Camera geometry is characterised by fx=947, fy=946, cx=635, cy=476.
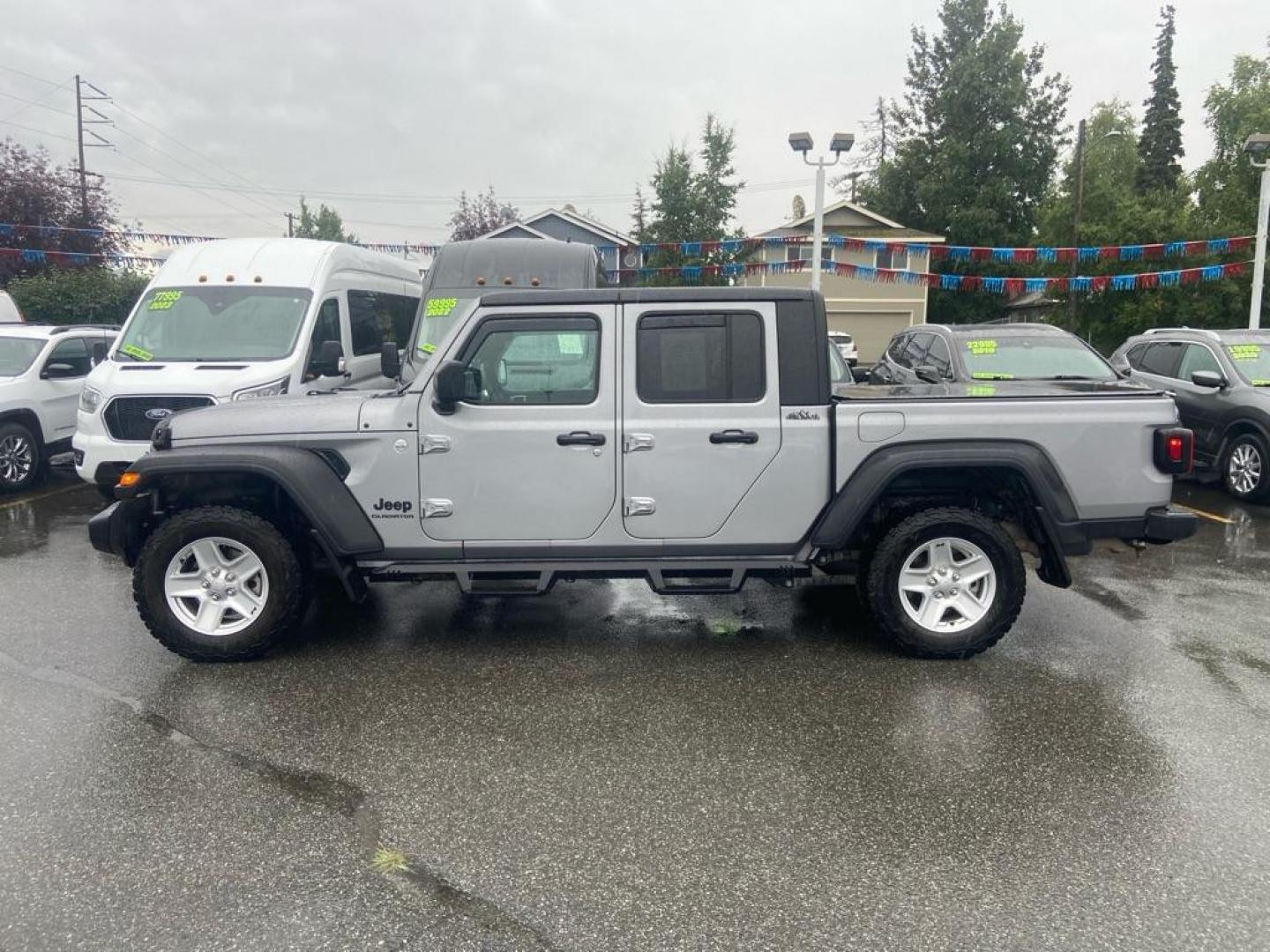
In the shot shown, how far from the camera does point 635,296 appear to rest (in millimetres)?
4934

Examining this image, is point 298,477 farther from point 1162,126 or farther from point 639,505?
point 1162,126

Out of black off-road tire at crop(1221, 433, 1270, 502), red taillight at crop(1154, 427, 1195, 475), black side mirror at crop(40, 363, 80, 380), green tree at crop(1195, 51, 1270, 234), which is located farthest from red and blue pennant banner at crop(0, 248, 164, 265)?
green tree at crop(1195, 51, 1270, 234)

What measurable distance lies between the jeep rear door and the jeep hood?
1.46 meters

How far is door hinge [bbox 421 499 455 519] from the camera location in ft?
16.0

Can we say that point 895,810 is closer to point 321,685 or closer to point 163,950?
point 163,950

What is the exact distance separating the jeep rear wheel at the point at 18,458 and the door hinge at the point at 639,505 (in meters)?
8.40

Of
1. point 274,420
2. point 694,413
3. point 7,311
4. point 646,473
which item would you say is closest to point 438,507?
point 274,420

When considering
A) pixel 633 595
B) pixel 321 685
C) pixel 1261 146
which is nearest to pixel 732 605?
pixel 633 595

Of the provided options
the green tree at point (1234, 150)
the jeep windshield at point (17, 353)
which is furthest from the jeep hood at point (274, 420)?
the green tree at point (1234, 150)

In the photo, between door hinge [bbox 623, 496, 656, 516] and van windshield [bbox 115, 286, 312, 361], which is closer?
door hinge [bbox 623, 496, 656, 516]

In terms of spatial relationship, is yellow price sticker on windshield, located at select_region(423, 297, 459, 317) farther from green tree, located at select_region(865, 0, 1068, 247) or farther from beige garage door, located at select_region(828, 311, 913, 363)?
green tree, located at select_region(865, 0, 1068, 247)

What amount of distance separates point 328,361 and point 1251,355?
372 inches

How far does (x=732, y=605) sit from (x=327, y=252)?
6098 mm

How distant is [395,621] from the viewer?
18.9 ft
